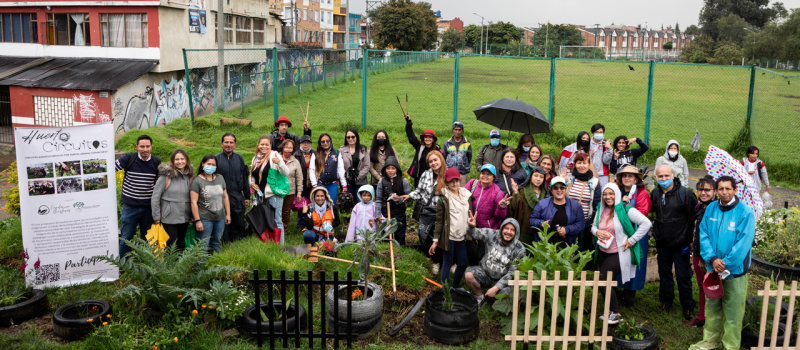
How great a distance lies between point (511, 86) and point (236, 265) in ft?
65.1

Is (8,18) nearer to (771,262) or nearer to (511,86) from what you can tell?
(511,86)

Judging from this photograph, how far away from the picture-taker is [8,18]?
25.9 m

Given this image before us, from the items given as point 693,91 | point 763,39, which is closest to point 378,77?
point 693,91

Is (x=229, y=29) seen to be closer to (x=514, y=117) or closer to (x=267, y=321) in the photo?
(x=514, y=117)

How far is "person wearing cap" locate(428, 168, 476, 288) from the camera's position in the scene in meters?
6.93

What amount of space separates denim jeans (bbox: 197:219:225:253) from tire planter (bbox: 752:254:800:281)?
7032 millimetres

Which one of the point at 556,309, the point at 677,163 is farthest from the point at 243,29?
the point at 556,309

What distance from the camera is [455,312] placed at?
5953mm

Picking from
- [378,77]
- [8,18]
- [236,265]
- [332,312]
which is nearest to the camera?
[332,312]

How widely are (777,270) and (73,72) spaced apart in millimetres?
24116

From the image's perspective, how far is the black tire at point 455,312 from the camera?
5.93 meters

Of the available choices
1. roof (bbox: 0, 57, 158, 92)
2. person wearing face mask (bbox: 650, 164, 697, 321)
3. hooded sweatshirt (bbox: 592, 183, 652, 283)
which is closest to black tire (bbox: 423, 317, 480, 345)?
hooded sweatshirt (bbox: 592, 183, 652, 283)

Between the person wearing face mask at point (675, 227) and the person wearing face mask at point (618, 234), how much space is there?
0.24 meters

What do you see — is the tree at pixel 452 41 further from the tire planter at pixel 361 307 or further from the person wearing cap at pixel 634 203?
the tire planter at pixel 361 307
